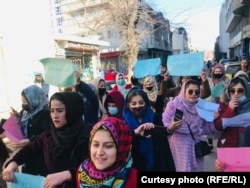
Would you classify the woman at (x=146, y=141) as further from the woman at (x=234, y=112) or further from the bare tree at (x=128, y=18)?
the bare tree at (x=128, y=18)

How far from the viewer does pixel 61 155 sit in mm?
2170

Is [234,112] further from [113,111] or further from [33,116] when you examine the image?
[33,116]

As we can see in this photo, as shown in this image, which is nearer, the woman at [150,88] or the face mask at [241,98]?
the face mask at [241,98]

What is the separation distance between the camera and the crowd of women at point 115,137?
1.81 meters

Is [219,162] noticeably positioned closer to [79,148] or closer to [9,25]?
[79,148]

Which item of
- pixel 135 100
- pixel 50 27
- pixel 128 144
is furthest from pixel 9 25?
pixel 128 144

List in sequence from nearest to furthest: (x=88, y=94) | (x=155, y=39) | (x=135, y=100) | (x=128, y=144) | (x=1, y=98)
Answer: (x=128, y=144), (x=135, y=100), (x=88, y=94), (x=1, y=98), (x=155, y=39)

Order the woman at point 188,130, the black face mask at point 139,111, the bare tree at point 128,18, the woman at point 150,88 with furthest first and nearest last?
the bare tree at point 128,18 → the woman at point 150,88 → the woman at point 188,130 → the black face mask at point 139,111

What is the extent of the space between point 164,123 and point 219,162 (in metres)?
0.96

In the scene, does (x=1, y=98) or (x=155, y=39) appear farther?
(x=155, y=39)

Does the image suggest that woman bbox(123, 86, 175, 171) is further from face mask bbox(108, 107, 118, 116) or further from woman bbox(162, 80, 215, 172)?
face mask bbox(108, 107, 118, 116)

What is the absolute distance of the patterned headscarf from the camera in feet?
5.79

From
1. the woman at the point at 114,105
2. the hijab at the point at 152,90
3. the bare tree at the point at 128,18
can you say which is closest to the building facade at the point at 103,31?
the bare tree at the point at 128,18

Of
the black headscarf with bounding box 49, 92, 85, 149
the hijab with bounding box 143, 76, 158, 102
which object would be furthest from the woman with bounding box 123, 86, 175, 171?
the hijab with bounding box 143, 76, 158, 102
